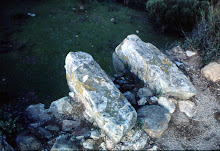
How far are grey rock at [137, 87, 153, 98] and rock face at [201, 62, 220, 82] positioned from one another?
6.75 ft

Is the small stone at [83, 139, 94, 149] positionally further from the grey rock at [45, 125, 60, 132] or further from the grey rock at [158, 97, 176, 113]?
the grey rock at [158, 97, 176, 113]

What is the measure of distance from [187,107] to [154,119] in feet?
3.60

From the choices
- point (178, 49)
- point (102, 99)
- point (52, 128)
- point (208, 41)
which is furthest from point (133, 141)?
point (208, 41)

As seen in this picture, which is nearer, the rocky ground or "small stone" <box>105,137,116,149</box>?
"small stone" <box>105,137,116,149</box>

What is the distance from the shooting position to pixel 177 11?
1066 centimetres

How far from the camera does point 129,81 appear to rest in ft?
15.9

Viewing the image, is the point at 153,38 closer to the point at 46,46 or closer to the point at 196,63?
the point at 196,63

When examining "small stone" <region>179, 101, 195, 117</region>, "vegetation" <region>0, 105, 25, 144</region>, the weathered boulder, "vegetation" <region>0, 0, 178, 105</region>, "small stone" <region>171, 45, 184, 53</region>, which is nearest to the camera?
"vegetation" <region>0, 105, 25, 144</region>

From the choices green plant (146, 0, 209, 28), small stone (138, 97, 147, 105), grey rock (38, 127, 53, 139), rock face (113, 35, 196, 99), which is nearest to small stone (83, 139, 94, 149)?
grey rock (38, 127, 53, 139)

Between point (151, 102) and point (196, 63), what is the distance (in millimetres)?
2647

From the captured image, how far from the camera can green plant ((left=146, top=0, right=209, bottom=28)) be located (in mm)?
10570

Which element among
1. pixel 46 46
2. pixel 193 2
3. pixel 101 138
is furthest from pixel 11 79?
pixel 193 2

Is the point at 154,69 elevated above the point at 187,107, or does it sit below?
above

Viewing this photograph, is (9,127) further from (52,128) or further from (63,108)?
(63,108)
